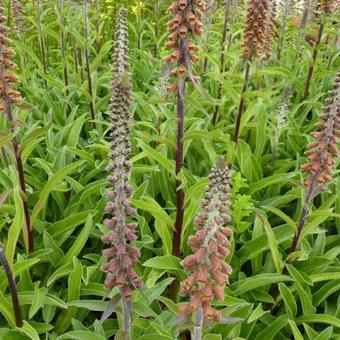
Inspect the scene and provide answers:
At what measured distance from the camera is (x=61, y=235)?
5297 mm

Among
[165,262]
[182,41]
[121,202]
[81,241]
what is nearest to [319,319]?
[165,262]

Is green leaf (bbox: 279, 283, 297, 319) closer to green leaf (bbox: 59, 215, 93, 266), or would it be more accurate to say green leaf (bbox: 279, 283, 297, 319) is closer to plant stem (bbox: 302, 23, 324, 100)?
green leaf (bbox: 59, 215, 93, 266)

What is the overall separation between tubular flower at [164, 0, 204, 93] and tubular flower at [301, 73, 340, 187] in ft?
3.72

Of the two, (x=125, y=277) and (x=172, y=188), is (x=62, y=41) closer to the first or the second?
(x=172, y=188)

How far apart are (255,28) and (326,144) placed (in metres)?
2.05

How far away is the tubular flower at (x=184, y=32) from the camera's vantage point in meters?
4.07

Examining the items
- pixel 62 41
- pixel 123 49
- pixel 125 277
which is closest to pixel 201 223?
pixel 125 277

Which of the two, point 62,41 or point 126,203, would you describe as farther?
point 62,41

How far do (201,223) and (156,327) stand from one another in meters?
1.69

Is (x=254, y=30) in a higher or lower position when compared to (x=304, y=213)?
higher

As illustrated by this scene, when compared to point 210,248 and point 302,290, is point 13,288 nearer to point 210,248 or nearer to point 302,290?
point 210,248

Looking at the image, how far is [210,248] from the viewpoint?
2.63 meters

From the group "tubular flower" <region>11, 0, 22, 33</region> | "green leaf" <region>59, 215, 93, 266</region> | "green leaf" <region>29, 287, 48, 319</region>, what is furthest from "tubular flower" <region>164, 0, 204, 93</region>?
"tubular flower" <region>11, 0, 22, 33</region>

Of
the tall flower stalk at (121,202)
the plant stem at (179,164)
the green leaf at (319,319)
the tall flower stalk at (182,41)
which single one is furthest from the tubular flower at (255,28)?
the tall flower stalk at (121,202)
